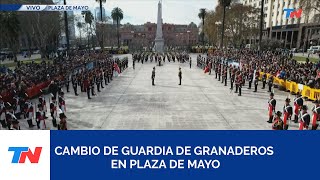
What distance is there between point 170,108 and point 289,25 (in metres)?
60.0

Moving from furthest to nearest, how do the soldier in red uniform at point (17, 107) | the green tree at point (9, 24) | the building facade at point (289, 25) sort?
the building facade at point (289, 25)
the green tree at point (9, 24)
the soldier in red uniform at point (17, 107)

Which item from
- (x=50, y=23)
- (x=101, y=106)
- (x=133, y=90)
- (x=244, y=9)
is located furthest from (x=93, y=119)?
(x=244, y=9)

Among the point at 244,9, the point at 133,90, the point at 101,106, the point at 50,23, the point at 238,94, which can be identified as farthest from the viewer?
the point at 244,9

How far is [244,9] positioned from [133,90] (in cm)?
5286

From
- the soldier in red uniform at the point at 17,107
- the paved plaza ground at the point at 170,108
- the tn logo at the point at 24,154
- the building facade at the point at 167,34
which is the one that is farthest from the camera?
the building facade at the point at 167,34

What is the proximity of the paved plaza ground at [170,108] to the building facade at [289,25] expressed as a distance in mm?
39754

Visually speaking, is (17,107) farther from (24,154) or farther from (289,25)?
(289,25)

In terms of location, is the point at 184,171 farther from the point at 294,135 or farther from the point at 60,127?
the point at 60,127

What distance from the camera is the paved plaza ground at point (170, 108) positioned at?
12188 millimetres

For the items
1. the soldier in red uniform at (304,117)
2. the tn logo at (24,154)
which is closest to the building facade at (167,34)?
the soldier in red uniform at (304,117)

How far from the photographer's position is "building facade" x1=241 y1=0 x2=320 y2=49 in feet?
187

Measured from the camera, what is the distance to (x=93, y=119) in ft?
42.7

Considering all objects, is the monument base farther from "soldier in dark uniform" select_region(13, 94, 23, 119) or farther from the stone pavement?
"soldier in dark uniform" select_region(13, 94, 23, 119)

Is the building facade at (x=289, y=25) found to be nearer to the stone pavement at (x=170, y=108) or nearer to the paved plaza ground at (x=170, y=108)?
the stone pavement at (x=170, y=108)
